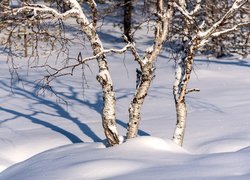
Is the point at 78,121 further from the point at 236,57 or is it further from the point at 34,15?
the point at 236,57

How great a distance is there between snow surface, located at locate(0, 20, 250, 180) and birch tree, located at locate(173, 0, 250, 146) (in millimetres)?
481

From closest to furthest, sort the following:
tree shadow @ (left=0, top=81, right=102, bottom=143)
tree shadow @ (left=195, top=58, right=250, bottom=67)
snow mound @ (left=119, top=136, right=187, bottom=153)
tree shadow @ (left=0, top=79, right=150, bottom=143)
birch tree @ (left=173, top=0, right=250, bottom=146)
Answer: snow mound @ (left=119, top=136, right=187, bottom=153) → birch tree @ (left=173, top=0, right=250, bottom=146) → tree shadow @ (left=0, top=81, right=102, bottom=143) → tree shadow @ (left=0, top=79, right=150, bottom=143) → tree shadow @ (left=195, top=58, right=250, bottom=67)

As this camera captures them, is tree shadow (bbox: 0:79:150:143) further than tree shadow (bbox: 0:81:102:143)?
Yes

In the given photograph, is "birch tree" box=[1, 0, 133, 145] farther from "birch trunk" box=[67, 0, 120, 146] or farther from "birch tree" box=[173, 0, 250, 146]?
"birch tree" box=[173, 0, 250, 146]

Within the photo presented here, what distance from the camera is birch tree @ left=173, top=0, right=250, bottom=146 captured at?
743cm

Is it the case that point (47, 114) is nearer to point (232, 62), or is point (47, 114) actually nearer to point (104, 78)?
point (104, 78)

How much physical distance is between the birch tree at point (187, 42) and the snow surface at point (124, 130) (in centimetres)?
48

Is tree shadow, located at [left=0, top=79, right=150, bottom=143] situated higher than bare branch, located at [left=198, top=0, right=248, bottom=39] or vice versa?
bare branch, located at [left=198, top=0, right=248, bottom=39]

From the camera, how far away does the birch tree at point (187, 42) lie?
743 cm

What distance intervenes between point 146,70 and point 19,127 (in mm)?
4011

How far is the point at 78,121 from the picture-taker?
11.3 meters

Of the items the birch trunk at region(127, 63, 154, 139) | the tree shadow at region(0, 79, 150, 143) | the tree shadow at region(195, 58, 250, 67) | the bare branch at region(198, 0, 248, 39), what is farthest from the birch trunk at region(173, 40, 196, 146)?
the tree shadow at region(195, 58, 250, 67)

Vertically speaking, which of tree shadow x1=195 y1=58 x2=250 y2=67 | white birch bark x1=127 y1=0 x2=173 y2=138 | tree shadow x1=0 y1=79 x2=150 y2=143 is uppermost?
white birch bark x1=127 y1=0 x2=173 y2=138

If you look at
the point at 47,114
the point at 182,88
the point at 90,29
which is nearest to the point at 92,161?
the point at 90,29
